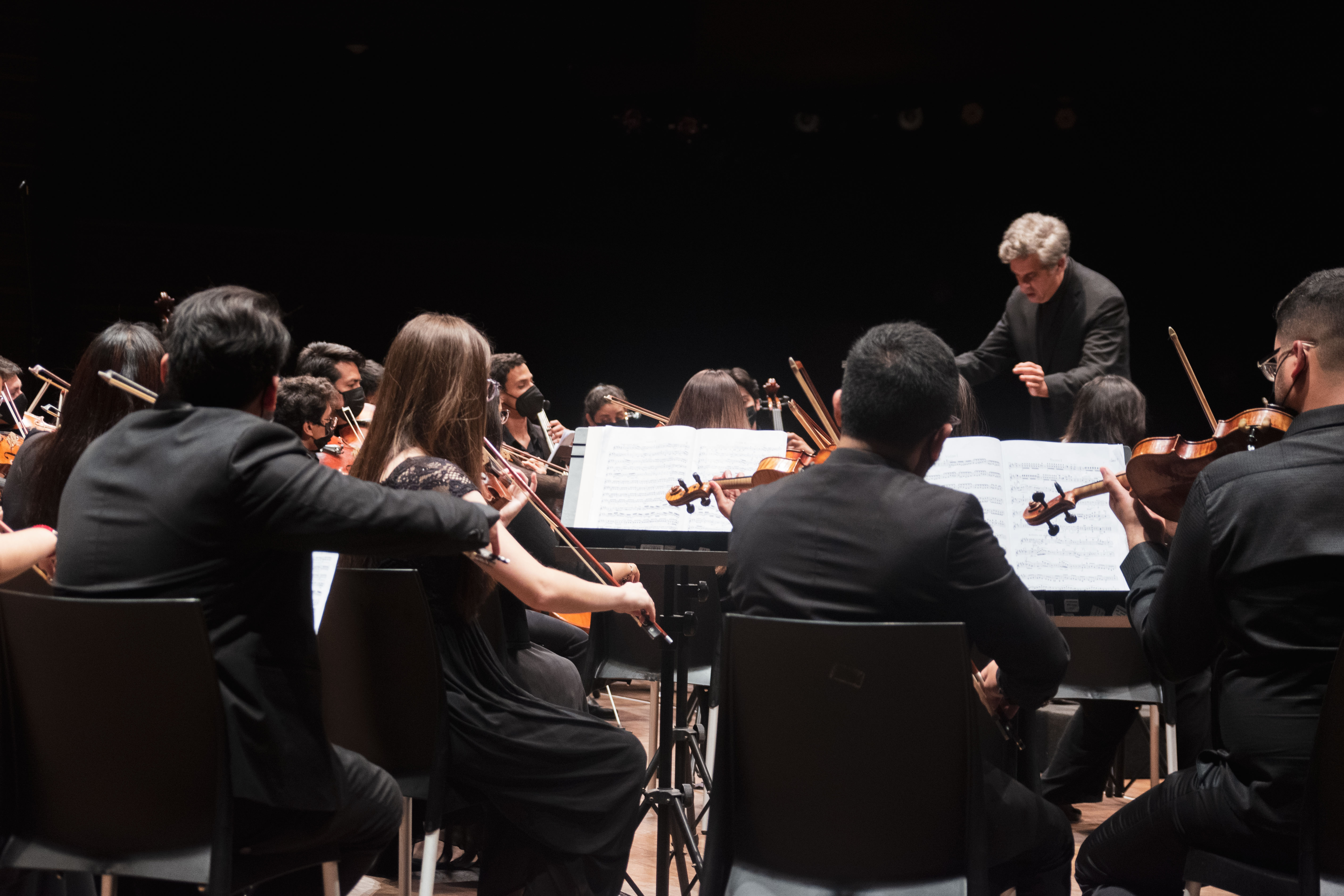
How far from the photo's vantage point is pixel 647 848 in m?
3.00

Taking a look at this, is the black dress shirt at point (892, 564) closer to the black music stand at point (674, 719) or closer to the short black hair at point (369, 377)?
the black music stand at point (674, 719)

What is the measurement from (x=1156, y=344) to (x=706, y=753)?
4482mm

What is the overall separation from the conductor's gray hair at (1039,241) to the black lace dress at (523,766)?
8.40 ft

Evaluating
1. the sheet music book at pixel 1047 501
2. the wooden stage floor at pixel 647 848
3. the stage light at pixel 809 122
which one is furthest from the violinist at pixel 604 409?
the sheet music book at pixel 1047 501

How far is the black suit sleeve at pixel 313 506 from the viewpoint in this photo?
4.60 feet

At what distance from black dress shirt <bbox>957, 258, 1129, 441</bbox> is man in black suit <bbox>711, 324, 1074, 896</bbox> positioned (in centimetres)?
238

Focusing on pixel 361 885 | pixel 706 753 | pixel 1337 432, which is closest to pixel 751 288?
pixel 706 753

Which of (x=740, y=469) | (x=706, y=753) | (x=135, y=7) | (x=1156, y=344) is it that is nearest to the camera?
(x=740, y=469)

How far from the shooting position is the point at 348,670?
205 centimetres

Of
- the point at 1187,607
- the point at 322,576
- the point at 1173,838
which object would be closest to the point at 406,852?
the point at 322,576

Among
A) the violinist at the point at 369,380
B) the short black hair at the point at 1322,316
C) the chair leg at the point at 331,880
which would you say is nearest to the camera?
the short black hair at the point at 1322,316

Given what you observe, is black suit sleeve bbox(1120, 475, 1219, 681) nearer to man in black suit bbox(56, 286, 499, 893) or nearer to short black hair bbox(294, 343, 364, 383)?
man in black suit bbox(56, 286, 499, 893)

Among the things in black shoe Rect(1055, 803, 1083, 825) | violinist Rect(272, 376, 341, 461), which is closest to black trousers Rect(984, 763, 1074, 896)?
black shoe Rect(1055, 803, 1083, 825)

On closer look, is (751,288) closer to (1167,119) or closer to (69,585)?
(1167,119)
